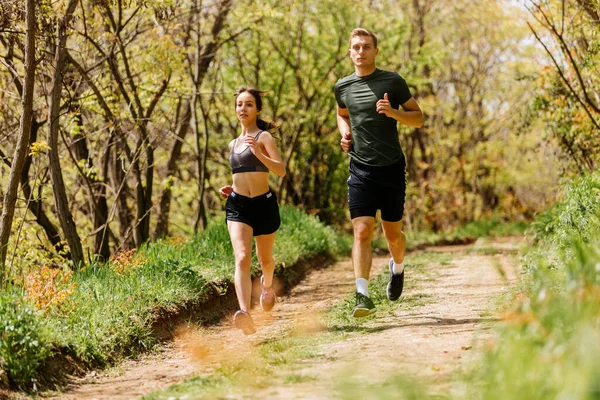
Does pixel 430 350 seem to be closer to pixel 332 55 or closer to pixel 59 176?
pixel 59 176

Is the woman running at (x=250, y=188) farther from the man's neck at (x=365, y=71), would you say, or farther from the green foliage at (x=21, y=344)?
the green foliage at (x=21, y=344)

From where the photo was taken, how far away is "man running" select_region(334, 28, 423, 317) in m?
6.64

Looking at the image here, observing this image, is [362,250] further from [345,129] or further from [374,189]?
[345,129]

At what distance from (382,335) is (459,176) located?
75.4 feet

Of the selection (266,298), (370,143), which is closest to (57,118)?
(266,298)

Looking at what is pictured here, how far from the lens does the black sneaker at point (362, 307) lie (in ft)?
20.7

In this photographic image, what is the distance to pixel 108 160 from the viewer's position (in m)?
13.1

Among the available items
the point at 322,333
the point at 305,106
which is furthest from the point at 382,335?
the point at 305,106

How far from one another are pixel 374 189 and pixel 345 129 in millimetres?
625

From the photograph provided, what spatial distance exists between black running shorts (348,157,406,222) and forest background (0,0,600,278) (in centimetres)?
286

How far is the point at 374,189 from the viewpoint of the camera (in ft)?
22.0

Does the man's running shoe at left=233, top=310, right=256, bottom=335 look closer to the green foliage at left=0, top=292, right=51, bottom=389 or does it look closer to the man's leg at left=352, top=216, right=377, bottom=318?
the man's leg at left=352, top=216, right=377, bottom=318

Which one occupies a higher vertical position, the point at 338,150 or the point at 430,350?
the point at 338,150

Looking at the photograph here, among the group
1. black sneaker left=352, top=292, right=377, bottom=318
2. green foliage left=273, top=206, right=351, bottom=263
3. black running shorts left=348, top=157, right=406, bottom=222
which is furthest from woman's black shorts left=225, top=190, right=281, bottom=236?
green foliage left=273, top=206, right=351, bottom=263
